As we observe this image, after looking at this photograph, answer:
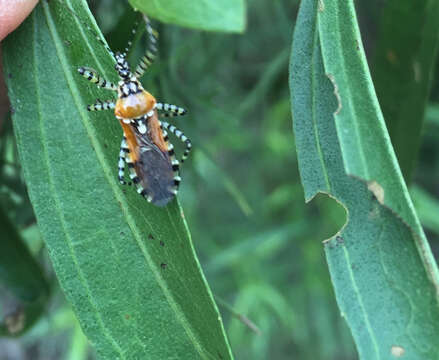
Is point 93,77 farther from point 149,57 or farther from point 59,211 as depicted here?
point 149,57

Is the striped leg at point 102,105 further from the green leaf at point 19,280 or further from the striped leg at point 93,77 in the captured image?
the green leaf at point 19,280

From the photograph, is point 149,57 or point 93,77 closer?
point 93,77

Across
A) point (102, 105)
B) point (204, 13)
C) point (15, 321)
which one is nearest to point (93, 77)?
point (102, 105)

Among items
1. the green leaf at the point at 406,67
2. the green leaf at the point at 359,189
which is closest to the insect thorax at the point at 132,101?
the green leaf at the point at 359,189

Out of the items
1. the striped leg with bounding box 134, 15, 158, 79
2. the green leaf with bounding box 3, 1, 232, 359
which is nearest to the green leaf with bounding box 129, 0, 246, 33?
the green leaf with bounding box 3, 1, 232, 359

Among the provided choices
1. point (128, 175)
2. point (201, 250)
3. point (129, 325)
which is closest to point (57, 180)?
Result: point (128, 175)

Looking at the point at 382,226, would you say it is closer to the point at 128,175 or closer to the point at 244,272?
the point at 128,175

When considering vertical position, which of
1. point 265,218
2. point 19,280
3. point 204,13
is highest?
point 204,13
